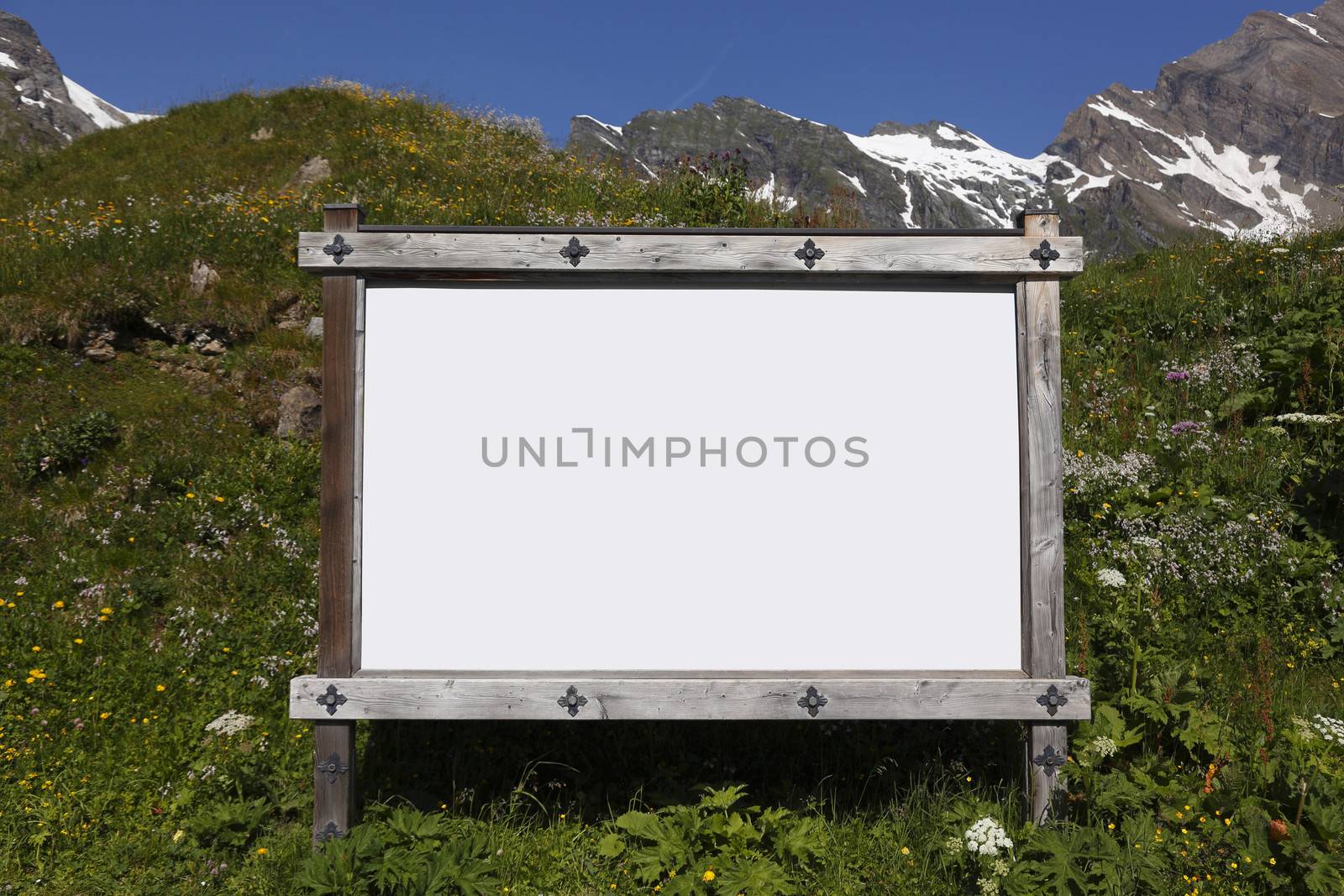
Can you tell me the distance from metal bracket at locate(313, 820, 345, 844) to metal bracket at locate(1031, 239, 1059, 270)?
426 cm

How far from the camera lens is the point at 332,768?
3.35m

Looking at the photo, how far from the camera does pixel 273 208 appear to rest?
867 centimetres

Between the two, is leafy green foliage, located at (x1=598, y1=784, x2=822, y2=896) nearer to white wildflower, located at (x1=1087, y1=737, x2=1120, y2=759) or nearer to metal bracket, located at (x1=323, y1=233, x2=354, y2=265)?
white wildflower, located at (x1=1087, y1=737, x2=1120, y2=759)

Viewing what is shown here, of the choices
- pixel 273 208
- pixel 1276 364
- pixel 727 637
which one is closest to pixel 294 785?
pixel 727 637

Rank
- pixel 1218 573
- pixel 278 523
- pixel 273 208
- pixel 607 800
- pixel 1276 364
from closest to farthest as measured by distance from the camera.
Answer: pixel 607 800
pixel 1218 573
pixel 278 523
pixel 1276 364
pixel 273 208

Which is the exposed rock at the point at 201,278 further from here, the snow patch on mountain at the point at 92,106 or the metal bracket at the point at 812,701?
the snow patch on mountain at the point at 92,106

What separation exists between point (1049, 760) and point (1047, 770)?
52 millimetres

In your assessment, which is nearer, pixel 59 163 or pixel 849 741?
pixel 849 741

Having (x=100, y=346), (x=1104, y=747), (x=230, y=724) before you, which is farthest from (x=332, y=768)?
(x=100, y=346)

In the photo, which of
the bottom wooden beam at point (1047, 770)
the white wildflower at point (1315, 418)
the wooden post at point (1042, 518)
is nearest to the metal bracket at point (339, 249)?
the wooden post at point (1042, 518)

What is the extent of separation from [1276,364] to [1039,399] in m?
4.81

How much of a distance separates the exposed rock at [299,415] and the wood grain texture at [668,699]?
3641 millimetres

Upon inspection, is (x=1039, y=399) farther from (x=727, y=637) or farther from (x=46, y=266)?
(x=46, y=266)

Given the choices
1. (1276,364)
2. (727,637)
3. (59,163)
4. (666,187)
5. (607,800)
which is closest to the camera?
(727,637)
